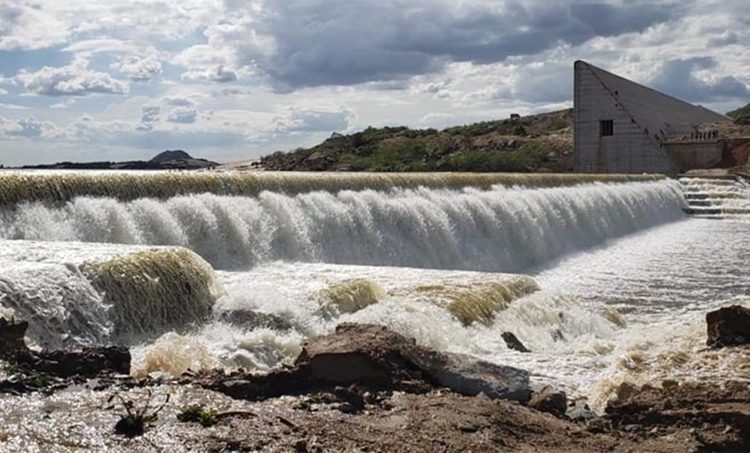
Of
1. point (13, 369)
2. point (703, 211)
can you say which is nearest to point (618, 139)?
point (703, 211)

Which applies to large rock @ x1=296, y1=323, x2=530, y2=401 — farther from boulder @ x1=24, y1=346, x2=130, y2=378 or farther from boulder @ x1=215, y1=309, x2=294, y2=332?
boulder @ x1=215, y1=309, x2=294, y2=332

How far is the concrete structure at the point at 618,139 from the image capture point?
147 feet

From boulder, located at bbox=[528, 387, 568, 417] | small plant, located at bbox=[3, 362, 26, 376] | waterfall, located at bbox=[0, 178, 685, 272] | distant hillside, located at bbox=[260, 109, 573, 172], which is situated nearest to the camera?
small plant, located at bbox=[3, 362, 26, 376]

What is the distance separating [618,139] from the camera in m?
44.9

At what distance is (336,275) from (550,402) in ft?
18.2

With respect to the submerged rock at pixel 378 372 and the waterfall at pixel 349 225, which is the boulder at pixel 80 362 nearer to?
the submerged rock at pixel 378 372

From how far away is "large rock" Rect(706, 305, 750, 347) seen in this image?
8.91 metres

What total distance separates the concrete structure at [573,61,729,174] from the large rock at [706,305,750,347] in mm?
36891

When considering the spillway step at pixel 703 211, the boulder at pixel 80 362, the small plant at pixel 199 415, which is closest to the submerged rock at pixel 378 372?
the small plant at pixel 199 415

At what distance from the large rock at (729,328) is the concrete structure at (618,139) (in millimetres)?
36891

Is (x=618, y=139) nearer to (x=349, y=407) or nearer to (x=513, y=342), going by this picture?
(x=513, y=342)

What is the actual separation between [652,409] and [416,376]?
1731 mm

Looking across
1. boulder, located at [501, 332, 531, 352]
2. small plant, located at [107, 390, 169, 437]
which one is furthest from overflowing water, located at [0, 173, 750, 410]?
small plant, located at [107, 390, 169, 437]

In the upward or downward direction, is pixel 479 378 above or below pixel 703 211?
above
